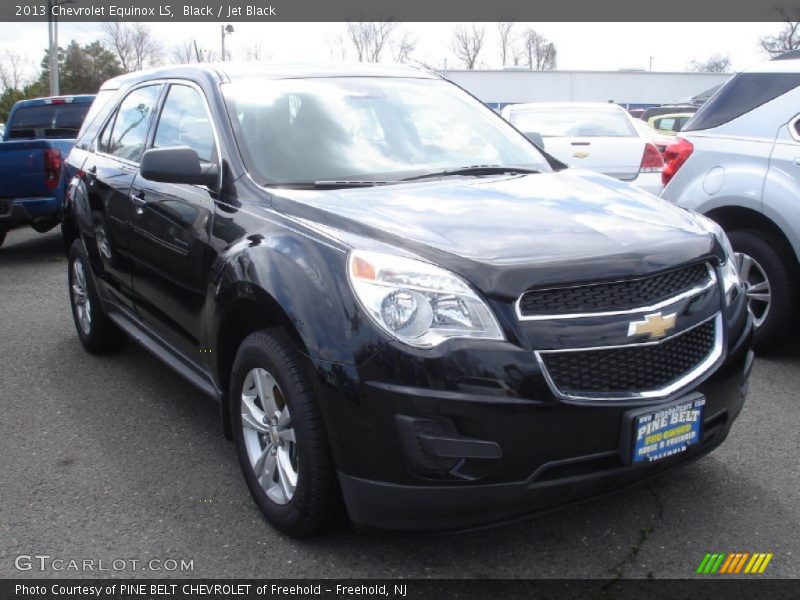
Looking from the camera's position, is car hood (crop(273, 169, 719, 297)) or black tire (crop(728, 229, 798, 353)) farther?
black tire (crop(728, 229, 798, 353))

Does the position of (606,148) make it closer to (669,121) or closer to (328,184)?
(328,184)

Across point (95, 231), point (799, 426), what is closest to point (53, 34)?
point (95, 231)

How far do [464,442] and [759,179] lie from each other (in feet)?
11.1

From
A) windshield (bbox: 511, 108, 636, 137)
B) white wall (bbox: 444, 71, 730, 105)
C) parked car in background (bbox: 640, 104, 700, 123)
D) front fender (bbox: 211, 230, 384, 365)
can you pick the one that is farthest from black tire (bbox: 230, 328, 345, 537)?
white wall (bbox: 444, 71, 730, 105)

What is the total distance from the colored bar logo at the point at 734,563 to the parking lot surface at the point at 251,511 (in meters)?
0.04

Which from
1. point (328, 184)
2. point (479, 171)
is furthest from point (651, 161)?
point (328, 184)

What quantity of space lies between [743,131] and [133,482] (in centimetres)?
405

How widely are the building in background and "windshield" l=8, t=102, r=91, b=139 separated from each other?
20.9 m

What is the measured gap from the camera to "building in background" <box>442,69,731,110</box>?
113 feet

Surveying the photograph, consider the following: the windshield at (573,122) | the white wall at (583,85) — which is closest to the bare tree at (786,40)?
the white wall at (583,85)

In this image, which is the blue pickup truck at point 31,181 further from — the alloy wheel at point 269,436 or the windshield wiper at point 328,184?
the alloy wheel at point 269,436

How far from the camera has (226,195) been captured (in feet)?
11.3

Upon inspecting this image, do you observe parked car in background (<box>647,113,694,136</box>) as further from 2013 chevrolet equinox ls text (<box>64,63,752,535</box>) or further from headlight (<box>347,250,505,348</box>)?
headlight (<box>347,250,505,348</box>)

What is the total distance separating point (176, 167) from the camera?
3.42 metres
